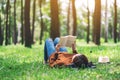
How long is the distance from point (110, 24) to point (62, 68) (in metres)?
67.9

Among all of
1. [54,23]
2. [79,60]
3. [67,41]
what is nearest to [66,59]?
[79,60]

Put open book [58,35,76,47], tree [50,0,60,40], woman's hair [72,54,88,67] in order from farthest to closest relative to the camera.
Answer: tree [50,0,60,40] → open book [58,35,76,47] → woman's hair [72,54,88,67]

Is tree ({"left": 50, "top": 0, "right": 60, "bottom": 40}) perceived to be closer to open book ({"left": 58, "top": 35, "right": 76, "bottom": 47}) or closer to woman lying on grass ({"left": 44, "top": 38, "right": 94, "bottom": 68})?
open book ({"left": 58, "top": 35, "right": 76, "bottom": 47})

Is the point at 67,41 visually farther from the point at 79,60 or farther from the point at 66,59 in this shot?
the point at 79,60

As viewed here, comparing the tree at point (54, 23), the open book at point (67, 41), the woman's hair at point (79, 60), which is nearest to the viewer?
the woman's hair at point (79, 60)

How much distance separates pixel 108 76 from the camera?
8172mm

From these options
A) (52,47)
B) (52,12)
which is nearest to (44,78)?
(52,47)

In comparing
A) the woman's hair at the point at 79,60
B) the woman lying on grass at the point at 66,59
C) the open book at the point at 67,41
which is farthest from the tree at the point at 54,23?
the woman's hair at the point at 79,60

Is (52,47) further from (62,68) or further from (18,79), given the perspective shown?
(18,79)

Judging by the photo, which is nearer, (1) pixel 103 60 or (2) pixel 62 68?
(2) pixel 62 68

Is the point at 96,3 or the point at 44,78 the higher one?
the point at 96,3

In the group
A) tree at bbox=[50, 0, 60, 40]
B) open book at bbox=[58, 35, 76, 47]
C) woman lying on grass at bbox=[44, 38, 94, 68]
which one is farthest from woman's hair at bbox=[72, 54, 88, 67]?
tree at bbox=[50, 0, 60, 40]

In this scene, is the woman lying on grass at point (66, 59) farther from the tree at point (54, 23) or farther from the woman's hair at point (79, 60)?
the tree at point (54, 23)

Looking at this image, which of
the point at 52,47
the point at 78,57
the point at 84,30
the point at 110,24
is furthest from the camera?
the point at 84,30
